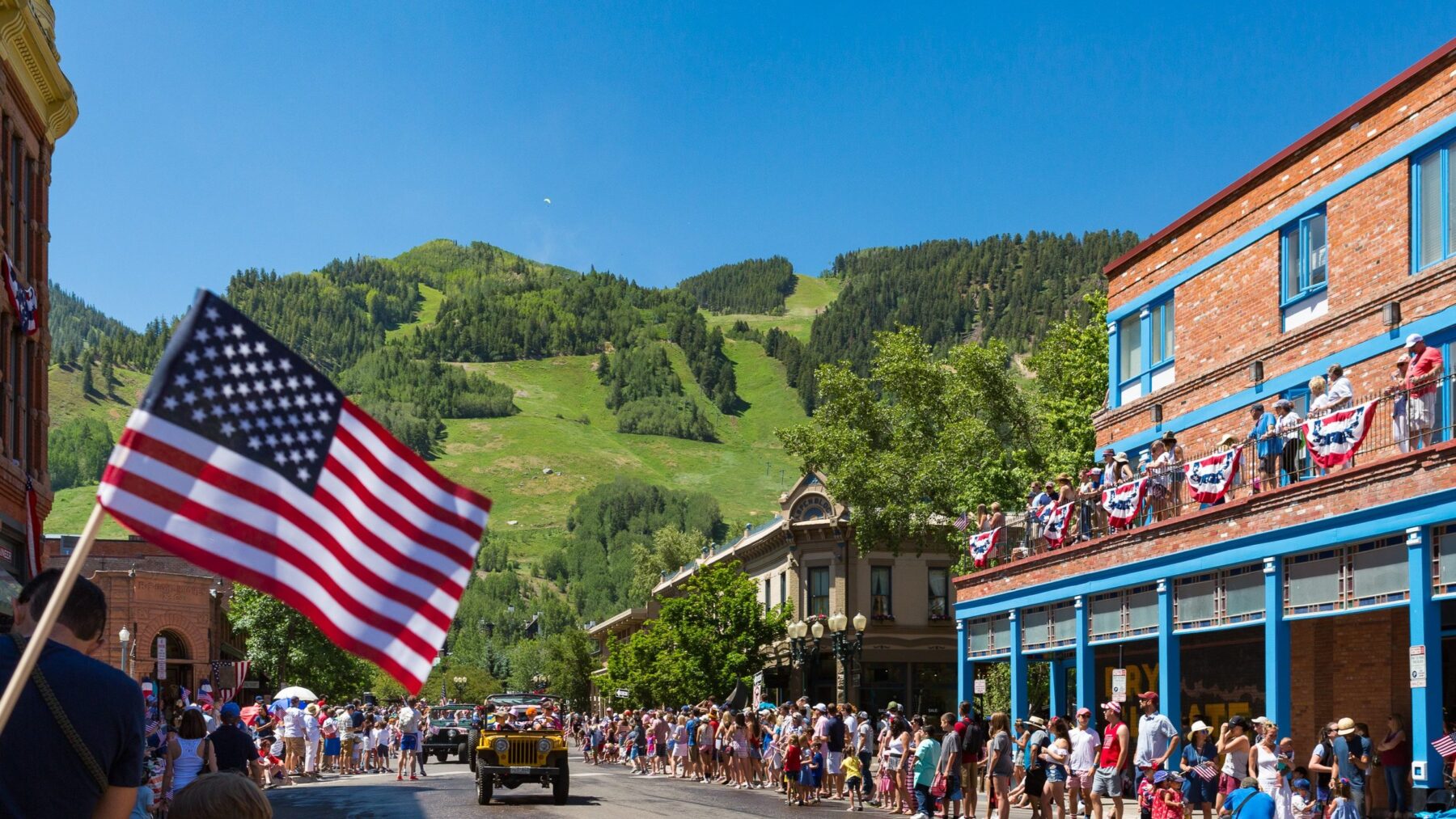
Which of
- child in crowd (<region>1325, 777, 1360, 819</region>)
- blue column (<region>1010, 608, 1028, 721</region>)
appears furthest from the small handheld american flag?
blue column (<region>1010, 608, 1028, 721</region>)

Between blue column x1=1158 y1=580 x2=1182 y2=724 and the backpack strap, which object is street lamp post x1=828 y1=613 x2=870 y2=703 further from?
the backpack strap

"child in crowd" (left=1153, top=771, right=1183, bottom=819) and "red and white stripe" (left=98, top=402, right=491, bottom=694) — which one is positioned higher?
"red and white stripe" (left=98, top=402, right=491, bottom=694)

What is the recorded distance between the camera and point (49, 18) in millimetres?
33094

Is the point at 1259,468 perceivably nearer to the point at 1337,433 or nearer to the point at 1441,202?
the point at 1337,433

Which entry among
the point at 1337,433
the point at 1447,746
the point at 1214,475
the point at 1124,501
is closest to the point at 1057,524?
the point at 1124,501

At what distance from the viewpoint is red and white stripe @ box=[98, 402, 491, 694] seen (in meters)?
5.14

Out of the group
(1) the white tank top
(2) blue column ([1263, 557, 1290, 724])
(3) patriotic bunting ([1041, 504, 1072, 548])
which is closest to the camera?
(1) the white tank top

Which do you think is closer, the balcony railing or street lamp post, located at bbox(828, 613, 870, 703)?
the balcony railing

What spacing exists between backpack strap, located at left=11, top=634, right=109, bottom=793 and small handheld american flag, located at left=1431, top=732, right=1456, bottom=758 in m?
17.5

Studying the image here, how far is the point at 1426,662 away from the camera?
20.3 meters

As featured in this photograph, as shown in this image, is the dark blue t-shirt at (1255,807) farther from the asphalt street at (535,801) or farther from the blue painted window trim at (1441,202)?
the blue painted window trim at (1441,202)

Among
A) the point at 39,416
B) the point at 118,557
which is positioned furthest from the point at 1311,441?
the point at 118,557

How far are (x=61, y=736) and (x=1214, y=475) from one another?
2330 cm

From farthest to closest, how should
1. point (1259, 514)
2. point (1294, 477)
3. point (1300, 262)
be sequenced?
1. point (1300, 262)
2. point (1259, 514)
3. point (1294, 477)
